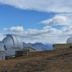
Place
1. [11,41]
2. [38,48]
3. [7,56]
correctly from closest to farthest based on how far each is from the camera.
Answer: [7,56] < [11,41] < [38,48]

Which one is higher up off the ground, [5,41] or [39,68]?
[5,41]

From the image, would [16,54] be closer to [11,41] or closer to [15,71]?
[11,41]

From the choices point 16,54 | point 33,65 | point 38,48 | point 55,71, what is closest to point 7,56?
point 16,54

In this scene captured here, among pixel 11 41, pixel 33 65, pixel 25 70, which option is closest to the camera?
pixel 25 70

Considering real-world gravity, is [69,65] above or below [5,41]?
below

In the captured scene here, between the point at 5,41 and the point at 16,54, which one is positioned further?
the point at 5,41

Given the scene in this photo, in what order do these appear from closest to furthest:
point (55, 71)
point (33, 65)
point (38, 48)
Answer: point (55, 71) → point (33, 65) → point (38, 48)

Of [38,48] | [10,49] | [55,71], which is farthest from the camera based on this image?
[38,48]

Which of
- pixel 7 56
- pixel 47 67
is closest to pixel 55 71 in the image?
pixel 47 67

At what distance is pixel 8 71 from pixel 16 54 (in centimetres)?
2700

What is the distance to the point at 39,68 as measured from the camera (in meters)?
20.1

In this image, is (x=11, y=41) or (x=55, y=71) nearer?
(x=55, y=71)

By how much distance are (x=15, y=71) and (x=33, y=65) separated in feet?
6.67

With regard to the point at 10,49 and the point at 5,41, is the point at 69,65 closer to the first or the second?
the point at 10,49
